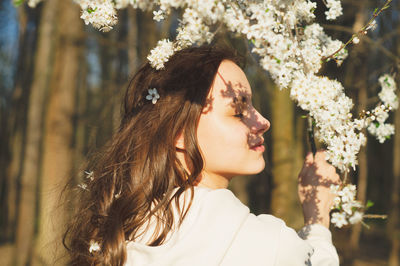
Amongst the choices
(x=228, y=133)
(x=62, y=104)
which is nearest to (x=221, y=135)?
(x=228, y=133)

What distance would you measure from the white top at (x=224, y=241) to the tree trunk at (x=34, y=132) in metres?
4.49

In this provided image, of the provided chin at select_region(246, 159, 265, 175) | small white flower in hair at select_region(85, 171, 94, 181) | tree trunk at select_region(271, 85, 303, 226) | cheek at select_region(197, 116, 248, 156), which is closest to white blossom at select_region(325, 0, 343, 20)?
cheek at select_region(197, 116, 248, 156)

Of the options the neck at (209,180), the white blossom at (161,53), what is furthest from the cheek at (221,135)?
the white blossom at (161,53)

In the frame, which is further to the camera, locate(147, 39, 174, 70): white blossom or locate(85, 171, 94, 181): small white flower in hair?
locate(85, 171, 94, 181): small white flower in hair

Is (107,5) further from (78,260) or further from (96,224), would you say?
(78,260)

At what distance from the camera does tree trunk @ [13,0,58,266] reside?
18.7 ft

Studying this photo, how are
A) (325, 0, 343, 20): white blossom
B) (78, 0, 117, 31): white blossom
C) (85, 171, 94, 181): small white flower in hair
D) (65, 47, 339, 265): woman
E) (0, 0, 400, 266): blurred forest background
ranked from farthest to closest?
(0, 0, 400, 266): blurred forest background < (85, 171, 94, 181): small white flower in hair < (325, 0, 343, 20): white blossom < (65, 47, 339, 265): woman < (78, 0, 117, 31): white blossom

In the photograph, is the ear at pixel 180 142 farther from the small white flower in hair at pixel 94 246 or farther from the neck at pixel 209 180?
the small white flower in hair at pixel 94 246

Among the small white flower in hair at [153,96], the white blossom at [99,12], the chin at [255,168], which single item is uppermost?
the white blossom at [99,12]

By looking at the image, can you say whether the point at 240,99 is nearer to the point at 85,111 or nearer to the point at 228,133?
the point at 228,133

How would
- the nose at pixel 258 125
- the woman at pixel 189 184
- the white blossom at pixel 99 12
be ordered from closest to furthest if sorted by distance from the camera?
the white blossom at pixel 99 12, the woman at pixel 189 184, the nose at pixel 258 125

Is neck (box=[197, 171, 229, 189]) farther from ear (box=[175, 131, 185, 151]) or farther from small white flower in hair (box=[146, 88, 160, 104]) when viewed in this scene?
small white flower in hair (box=[146, 88, 160, 104])

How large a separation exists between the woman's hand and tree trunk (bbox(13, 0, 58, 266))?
4.43 metres

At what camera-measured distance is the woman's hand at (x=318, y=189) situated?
1.93 meters
